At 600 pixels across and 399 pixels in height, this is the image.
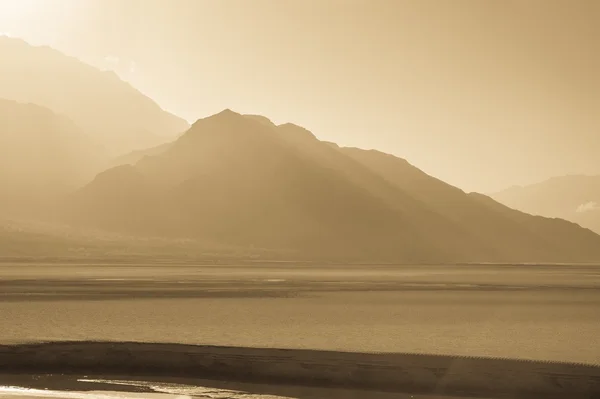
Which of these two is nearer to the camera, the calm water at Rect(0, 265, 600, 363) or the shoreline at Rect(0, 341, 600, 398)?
the shoreline at Rect(0, 341, 600, 398)

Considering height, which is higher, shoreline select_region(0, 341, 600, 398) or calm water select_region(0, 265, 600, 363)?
calm water select_region(0, 265, 600, 363)

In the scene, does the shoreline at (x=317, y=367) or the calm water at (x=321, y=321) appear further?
the calm water at (x=321, y=321)

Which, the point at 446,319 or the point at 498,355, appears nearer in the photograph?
the point at 498,355

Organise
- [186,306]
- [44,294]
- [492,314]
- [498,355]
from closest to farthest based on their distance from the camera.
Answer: [498,355]
[492,314]
[186,306]
[44,294]

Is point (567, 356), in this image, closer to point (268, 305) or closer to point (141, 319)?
point (141, 319)

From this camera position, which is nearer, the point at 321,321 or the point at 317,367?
the point at 317,367

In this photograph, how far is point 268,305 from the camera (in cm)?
4478

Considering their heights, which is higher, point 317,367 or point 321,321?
point 321,321

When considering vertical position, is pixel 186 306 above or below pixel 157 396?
above

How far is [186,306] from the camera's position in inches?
1684

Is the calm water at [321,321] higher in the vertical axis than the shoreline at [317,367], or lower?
higher

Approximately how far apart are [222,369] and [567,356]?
10616 mm

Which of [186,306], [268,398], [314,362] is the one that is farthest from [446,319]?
[268,398]

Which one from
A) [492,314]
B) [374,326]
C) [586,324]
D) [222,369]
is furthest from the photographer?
[492,314]
